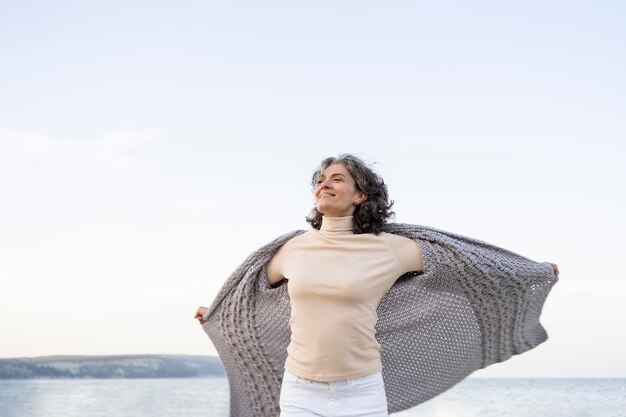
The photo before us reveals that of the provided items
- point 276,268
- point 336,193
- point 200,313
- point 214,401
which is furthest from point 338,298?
point 214,401

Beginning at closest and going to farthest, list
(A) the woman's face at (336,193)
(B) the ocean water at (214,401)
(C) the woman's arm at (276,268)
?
(A) the woman's face at (336,193) → (C) the woman's arm at (276,268) → (B) the ocean water at (214,401)

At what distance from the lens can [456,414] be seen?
20766 millimetres

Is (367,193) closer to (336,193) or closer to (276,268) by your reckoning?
(336,193)

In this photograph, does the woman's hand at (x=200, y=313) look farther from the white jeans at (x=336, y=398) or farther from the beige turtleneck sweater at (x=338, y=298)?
the white jeans at (x=336, y=398)

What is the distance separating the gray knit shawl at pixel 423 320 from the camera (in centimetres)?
350

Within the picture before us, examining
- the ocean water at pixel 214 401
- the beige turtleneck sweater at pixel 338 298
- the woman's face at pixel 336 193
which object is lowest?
the ocean water at pixel 214 401

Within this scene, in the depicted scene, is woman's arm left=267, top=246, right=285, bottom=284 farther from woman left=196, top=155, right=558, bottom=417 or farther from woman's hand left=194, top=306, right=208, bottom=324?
woman's hand left=194, top=306, right=208, bottom=324

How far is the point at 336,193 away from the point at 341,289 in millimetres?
449

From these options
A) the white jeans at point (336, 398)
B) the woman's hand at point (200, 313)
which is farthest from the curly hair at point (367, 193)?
the woman's hand at point (200, 313)

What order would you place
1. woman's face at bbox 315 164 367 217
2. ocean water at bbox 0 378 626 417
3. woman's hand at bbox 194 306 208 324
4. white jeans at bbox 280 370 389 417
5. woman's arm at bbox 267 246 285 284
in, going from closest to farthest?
1. white jeans at bbox 280 370 389 417
2. woman's face at bbox 315 164 367 217
3. woman's arm at bbox 267 246 285 284
4. woman's hand at bbox 194 306 208 324
5. ocean water at bbox 0 378 626 417

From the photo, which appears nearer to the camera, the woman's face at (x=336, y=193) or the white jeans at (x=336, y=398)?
the white jeans at (x=336, y=398)

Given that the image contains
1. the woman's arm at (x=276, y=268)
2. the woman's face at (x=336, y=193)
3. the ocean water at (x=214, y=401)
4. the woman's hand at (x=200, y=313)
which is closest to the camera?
the woman's face at (x=336, y=193)

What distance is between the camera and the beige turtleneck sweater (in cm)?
295

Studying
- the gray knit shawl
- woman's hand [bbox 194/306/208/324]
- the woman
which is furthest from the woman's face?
woman's hand [bbox 194/306/208/324]
